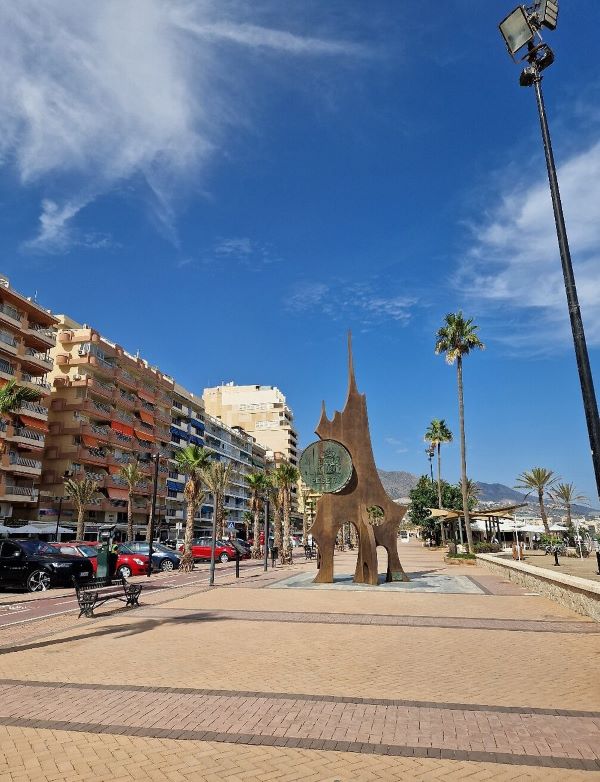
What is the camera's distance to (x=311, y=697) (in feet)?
21.4

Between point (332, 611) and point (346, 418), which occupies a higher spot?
point (346, 418)

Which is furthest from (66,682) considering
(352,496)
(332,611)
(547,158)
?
(352,496)

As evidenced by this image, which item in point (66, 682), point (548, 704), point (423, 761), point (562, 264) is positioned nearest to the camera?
point (423, 761)

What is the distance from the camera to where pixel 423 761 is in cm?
471

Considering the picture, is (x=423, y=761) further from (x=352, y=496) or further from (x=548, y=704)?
(x=352, y=496)

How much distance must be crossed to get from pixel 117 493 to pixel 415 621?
46.8 m

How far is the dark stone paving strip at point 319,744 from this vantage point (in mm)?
4668

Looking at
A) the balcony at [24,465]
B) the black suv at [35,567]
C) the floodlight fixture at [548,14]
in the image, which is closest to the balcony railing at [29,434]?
the balcony at [24,465]

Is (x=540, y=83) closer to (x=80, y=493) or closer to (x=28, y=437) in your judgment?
(x=80, y=493)

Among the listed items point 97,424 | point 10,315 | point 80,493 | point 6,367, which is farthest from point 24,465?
point 10,315

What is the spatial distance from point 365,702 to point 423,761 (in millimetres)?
1680

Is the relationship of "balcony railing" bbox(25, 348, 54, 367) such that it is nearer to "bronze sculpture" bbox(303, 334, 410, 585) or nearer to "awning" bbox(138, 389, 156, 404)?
"awning" bbox(138, 389, 156, 404)

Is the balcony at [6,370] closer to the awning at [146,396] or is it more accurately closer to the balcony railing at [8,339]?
the balcony railing at [8,339]

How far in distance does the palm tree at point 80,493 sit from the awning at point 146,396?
574 inches
